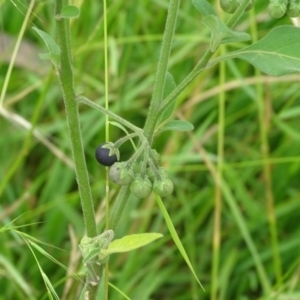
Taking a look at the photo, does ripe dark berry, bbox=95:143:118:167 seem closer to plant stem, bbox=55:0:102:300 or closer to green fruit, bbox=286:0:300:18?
plant stem, bbox=55:0:102:300

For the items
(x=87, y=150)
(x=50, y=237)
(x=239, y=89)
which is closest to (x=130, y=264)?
(x=50, y=237)

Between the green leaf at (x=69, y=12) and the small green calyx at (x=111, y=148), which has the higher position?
the green leaf at (x=69, y=12)

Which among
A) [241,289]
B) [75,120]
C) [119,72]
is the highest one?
[75,120]

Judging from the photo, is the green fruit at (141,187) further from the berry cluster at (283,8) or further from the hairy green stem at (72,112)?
the berry cluster at (283,8)

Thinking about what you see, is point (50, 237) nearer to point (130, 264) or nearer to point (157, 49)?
point (130, 264)

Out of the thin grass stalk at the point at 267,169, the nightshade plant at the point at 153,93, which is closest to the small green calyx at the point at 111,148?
the nightshade plant at the point at 153,93
